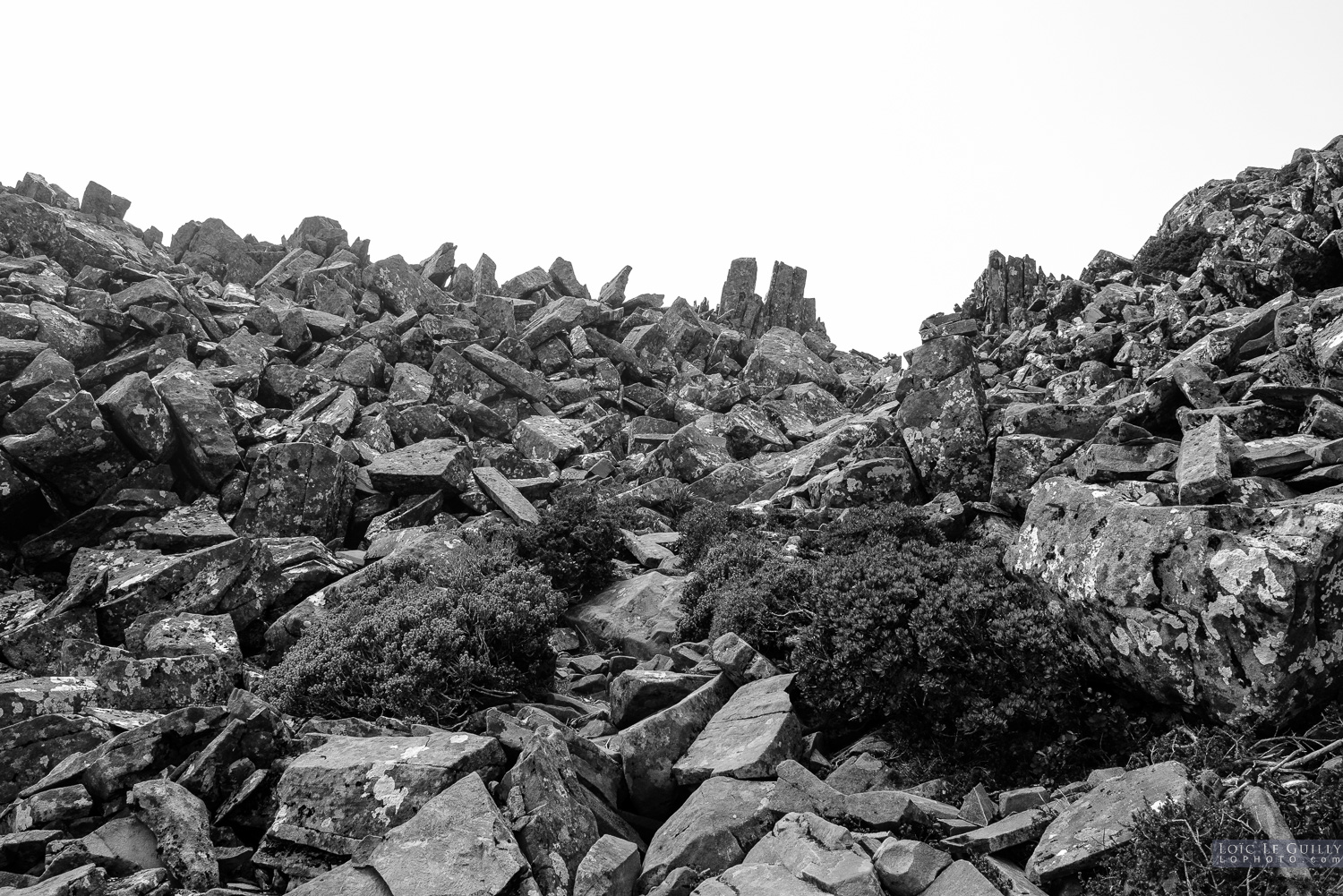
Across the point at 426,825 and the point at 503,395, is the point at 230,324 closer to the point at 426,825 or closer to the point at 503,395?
the point at 503,395

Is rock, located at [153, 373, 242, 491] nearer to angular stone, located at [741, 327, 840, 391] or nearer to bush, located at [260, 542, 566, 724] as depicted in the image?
bush, located at [260, 542, 566, 724]

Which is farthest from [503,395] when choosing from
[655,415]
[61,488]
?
[61,488]

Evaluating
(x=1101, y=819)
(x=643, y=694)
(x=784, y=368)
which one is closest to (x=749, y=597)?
(x=643, y=694)

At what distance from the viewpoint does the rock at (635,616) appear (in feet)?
51.4

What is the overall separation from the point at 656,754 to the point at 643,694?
1449 millimetres

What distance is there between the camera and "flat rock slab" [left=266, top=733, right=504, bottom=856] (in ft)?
28.6

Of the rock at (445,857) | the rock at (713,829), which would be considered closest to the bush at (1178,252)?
the rock at (713,829)

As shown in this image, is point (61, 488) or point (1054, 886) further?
point (61, 488)

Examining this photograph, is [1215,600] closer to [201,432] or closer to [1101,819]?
[1101,819]

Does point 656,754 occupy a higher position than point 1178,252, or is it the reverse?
point 1178,252

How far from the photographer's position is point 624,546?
19.8m

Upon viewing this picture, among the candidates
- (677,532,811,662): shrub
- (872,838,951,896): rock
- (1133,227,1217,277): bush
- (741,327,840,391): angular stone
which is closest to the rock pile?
(872,838,951,896): rock

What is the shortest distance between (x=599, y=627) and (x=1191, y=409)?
1164 cm

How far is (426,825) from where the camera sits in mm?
8102
